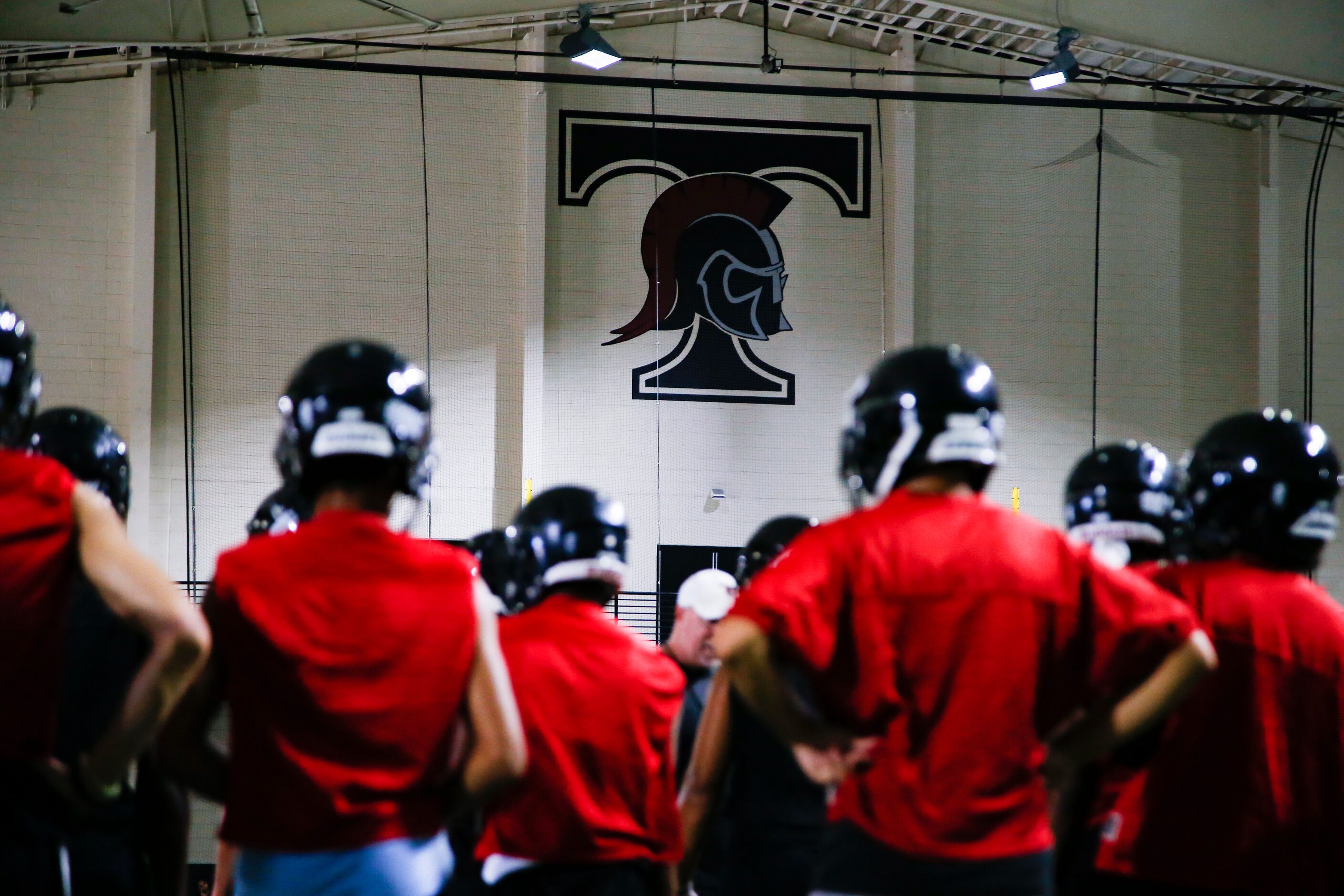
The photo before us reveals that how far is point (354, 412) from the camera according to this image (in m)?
2.69

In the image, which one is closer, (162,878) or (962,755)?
(962,755)

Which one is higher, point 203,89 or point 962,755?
point 203,89

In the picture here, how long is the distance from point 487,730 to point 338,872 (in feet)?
1.19

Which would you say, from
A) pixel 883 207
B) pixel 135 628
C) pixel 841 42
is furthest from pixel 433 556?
pixel 841 42

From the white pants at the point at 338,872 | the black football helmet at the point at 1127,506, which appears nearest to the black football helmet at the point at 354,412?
the white pants at the point at 338,872

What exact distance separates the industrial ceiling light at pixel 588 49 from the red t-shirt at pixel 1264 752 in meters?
11.9

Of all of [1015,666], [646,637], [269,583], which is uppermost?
[269,583]

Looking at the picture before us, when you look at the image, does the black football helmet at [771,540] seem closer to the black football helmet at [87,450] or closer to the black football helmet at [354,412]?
the black football helmet at [87,450]

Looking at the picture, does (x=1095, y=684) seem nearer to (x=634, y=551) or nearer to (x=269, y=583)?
(x=269, y=583)

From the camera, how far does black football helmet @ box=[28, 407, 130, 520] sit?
13.1 feet

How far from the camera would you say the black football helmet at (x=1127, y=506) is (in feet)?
14.2

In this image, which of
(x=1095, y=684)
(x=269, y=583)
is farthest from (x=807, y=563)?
(x=269, y=583)

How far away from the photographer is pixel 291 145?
50.0 feet

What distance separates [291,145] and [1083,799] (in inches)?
525
